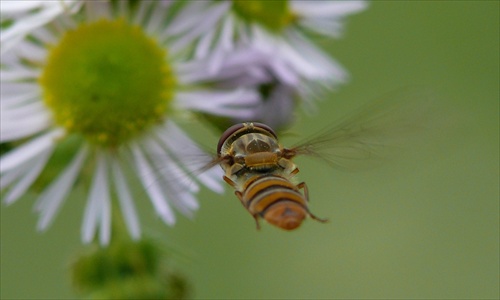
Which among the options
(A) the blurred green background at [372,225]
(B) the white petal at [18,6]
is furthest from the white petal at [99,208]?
(A) the blurred green background at [372,225]

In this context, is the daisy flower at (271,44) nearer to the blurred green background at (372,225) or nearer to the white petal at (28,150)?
the white petal at (28,150)

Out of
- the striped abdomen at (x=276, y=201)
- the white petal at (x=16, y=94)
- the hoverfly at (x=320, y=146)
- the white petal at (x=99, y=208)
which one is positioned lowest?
the striped abdomen at (x=276, y=201)

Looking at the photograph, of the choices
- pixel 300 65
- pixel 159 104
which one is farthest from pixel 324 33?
pixel 159 104

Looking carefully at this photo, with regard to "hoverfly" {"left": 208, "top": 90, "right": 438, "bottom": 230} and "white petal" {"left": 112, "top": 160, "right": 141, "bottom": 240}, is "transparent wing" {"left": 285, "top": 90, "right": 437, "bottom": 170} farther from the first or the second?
"white petal" {"left": 112, "top": 160, "right": 141, "bottom": 240}

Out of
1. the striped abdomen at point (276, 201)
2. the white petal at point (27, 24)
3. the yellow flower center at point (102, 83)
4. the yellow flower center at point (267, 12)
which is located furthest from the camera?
the yellow flower center at point (267, 12)

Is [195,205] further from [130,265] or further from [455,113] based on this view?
[455,113]
